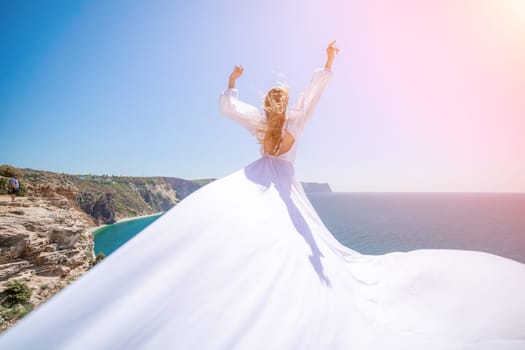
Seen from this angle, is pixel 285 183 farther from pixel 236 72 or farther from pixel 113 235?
pixel 113 235

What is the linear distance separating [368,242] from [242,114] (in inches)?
1755

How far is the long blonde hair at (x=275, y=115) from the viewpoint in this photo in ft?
6.82

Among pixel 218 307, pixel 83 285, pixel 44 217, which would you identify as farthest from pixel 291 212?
pixel 44 217

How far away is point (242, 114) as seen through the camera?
2268 millimetres

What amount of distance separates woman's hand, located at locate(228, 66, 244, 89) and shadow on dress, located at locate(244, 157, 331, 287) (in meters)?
0.91

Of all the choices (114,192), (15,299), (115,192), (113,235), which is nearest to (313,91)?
(15,299)

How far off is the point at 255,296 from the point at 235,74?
2166mm

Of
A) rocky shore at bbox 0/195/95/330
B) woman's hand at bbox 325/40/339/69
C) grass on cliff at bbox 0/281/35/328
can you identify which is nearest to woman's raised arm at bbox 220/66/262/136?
woman's hand at bbox 325/40/339/69

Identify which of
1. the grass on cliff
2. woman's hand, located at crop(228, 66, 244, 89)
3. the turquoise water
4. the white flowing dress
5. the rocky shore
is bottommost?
the turquoise water

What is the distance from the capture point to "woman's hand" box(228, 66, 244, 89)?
228cm

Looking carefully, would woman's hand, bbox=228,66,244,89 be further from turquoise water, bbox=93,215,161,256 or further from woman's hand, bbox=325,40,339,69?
turquoise water, bbox=93,215,161,256

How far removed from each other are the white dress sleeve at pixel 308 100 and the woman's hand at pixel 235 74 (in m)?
0.72

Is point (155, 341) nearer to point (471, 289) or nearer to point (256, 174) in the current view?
point (256, 174)

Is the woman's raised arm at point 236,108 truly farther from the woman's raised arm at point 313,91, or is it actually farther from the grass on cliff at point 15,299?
the grass on cliff at point 15,299
